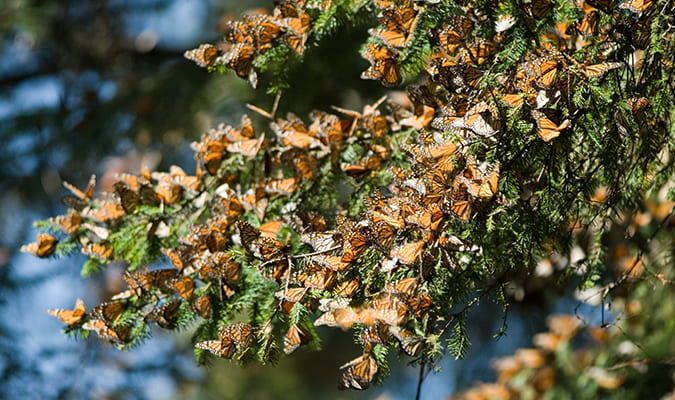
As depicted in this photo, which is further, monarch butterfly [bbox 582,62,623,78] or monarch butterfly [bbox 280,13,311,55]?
monarch butterfly [bbox 280,13,311,55]

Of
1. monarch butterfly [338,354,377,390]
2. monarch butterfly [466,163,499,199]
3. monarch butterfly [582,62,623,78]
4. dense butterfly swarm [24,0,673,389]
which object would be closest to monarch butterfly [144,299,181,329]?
dense butterfly swarm [24,0,673,389]

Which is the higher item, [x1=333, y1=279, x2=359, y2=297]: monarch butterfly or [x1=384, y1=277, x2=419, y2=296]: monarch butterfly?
[x1=384, y1=277, x2=419, y2=296]: monarch butterfly

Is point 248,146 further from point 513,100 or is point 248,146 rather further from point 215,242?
point 513,100

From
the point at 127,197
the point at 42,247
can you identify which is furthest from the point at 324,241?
the point at 42,247

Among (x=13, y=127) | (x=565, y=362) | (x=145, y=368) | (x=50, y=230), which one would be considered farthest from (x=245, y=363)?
(x=13, y=127)

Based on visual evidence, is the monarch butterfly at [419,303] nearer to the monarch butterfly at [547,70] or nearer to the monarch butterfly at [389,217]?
the monarch butterfly at [389,217]

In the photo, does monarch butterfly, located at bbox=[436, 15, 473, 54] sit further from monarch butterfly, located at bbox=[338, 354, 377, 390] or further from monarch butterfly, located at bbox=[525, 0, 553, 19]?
monarch butterfly, located at bbox=[338, 354, 377, 390]
